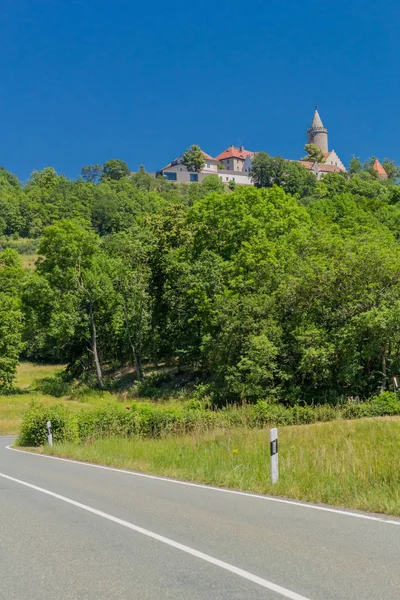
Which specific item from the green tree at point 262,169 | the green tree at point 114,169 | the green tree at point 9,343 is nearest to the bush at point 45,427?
the green tree at point 9,343

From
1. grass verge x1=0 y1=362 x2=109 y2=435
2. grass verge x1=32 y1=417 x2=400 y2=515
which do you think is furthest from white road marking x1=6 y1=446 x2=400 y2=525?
grass verge x1=0 y1=362 x2=109 y2=435

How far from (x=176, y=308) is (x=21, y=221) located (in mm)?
95576

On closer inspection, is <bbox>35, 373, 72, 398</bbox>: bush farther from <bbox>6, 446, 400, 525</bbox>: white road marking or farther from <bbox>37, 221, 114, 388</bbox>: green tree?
<bbox>6, 446, 400, 525</bbox>: white road marking

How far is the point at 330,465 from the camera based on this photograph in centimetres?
991

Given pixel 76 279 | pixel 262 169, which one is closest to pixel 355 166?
pixel 262 169

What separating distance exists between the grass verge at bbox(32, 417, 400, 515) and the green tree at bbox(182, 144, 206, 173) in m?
187

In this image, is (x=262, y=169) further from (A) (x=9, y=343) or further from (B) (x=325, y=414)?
(B) (x=325, y=414)

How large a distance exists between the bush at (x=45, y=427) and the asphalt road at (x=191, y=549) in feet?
39.8

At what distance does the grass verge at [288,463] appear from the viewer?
8.69m

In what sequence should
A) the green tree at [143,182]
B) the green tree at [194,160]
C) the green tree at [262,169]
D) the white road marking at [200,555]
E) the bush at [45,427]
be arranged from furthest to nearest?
the green tree at [194,160]
the green tree at [143,182]
the green tree at [262,169]
the bush at [45,427]
the white road marking at [200,555]

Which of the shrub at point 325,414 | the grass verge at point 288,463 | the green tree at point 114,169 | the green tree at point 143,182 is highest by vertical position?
the green tree at point 114,169

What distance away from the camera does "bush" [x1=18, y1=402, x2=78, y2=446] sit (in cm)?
2184

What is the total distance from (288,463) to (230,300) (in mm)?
26740

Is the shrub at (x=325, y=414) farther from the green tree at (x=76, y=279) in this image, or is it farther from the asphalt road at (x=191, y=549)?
the green tree at (x=76, y=279)
